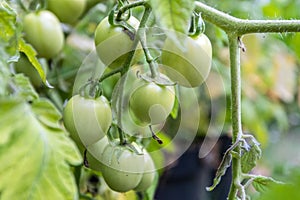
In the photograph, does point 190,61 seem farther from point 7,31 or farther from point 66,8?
point 66,8

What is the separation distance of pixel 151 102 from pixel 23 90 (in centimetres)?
18

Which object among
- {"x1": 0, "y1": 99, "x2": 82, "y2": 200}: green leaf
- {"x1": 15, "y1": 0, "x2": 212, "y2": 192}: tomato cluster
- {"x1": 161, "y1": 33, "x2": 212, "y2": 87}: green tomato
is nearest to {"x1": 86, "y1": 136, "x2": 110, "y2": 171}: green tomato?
{"x1": 15, "y1": 0, "x2": 212, "y2": 192}: tomato cluster

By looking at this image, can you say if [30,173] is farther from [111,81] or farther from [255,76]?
[255,76]

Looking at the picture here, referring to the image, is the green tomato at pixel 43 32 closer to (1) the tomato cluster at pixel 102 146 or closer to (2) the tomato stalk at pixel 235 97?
(1) the tomato cluster at pixel 102 146

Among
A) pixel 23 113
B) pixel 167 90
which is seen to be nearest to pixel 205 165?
pixel 167 90

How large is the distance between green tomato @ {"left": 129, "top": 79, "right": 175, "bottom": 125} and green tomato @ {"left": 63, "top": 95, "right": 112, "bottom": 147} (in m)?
0.03

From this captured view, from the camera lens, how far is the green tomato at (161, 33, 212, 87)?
57 cm

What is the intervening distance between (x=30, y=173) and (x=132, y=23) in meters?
0.26

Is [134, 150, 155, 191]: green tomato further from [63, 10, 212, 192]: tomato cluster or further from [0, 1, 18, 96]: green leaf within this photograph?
[0, 1, 18, 96]: green leaf

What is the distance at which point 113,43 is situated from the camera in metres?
0.59

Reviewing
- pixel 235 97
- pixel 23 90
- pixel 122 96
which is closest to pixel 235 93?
pixel 235 97

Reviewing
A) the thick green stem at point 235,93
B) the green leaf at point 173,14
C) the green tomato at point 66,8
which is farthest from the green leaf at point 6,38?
the green tomato at point 66,8

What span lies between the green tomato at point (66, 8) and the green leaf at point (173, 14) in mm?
416

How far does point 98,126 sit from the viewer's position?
0.60 metres
